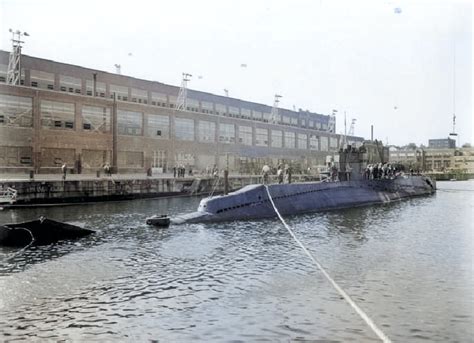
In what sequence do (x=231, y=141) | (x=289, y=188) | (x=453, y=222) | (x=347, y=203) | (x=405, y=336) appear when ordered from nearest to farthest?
(x=405, y=336) → (x=453, y=222) → (x=289, y=188) → (x=347, y=203) → (x=231, y=141)

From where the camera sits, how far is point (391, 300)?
13297mm

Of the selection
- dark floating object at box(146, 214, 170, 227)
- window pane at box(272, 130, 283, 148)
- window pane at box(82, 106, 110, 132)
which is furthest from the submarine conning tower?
window pane at box(272, 130, 283, 148)

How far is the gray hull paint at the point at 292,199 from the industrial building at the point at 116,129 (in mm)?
27275

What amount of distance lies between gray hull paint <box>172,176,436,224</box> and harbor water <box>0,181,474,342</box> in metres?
4.89

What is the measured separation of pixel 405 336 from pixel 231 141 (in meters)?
65.1

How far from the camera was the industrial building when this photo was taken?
56.6 meters

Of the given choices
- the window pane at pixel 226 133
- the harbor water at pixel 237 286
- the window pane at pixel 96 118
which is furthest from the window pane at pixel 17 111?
the harbor water at pixel 237 286

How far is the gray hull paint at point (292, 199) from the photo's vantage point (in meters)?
32.0

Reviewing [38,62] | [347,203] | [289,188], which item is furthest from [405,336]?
[38,62]

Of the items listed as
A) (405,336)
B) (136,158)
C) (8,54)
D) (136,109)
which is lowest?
(405,336)

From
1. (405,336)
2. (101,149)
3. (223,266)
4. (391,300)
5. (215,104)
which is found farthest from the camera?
(215,104)

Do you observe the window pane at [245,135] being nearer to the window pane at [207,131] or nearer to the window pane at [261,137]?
the window pane at [261,137]

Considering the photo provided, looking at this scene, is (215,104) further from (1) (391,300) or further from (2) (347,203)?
(1) (391,300)

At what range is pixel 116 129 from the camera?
67.0m
